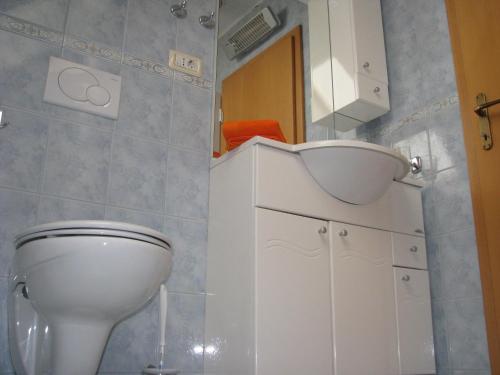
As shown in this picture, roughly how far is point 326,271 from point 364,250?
0.66 feet

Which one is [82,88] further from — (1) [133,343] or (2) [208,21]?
(1) [133,343]

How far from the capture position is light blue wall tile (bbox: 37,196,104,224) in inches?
57.2

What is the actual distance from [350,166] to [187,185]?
0.58 metres

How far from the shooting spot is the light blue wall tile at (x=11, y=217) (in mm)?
1369

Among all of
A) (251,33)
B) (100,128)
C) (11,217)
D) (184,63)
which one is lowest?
(11,217)

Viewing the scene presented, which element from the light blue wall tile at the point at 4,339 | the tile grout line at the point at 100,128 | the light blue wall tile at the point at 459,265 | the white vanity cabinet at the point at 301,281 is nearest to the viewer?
the light blue wall tile at the point at 4,339

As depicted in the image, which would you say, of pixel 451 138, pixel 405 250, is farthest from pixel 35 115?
pixel 451 138

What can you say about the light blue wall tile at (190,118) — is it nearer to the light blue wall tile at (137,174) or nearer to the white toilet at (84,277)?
the light blue wall tile at (137,174)

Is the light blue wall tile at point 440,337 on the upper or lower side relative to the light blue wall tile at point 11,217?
lower

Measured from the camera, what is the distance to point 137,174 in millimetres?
1651

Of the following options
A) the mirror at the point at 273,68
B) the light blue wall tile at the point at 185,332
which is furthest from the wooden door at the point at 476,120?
the light blue wall tile at the point at 185,332

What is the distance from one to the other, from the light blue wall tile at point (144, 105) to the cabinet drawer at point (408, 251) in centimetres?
94

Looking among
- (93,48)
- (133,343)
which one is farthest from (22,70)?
(133,343)

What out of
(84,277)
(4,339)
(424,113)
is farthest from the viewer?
(424,113)
